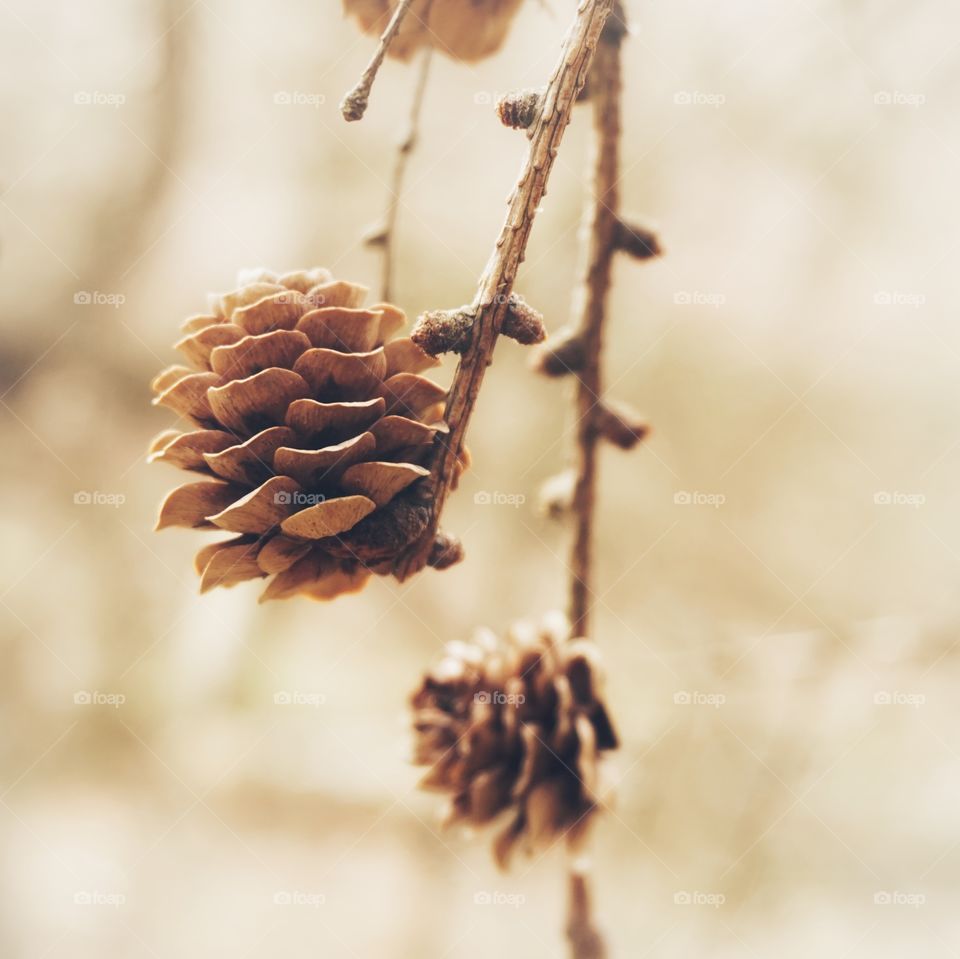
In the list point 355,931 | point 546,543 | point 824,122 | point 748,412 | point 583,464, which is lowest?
point 355,931

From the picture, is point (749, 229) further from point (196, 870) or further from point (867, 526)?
point (196, 870)

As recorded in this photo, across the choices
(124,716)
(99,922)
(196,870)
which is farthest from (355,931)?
(124,716)
